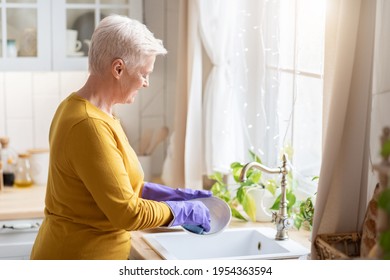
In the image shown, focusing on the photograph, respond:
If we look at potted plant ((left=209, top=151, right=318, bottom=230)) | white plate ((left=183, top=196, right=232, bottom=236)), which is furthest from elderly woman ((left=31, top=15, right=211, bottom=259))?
potted plant ((left=209, top=151, right=318, bottom=230))

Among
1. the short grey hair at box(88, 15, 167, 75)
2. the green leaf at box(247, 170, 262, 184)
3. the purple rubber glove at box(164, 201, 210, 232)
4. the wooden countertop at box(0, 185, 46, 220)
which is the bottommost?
the wooden countertop at box(0, 185, 46, 220)

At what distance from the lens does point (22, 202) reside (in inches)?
109

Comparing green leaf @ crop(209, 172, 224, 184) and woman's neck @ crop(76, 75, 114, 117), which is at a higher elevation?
woman's neck @ crop(76, 75, 114, 117)

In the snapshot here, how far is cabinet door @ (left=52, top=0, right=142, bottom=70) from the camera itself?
2962 millimetres

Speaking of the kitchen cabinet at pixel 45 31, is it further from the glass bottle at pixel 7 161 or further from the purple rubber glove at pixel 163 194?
the purple rubber glove at pixel 163 194

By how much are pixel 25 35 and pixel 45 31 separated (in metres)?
0.07

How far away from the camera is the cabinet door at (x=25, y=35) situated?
9.59ft

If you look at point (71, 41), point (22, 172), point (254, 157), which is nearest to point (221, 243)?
→ point (254, 157)

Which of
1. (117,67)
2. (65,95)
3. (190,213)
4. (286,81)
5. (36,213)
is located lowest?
(36,213)

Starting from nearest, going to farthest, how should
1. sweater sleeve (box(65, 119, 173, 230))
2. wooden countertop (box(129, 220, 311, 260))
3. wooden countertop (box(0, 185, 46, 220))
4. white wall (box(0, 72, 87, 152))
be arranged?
sweater sleeve (box(65, 119, 173, 230))
wooden countertop (box(129, 220, 311, 260))
wooden countertop (box(0, 185, 46, 220))
white wall (box(0, 72, 87, 152))

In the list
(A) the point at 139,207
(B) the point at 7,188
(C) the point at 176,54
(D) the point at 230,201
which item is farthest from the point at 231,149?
(A) the point at 139,207

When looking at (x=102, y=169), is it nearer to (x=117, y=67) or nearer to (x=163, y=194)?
(x=117, y=67)

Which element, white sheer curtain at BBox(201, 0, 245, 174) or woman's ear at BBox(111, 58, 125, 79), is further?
white sheer curtain at BBox(201, 0, 245, 174)

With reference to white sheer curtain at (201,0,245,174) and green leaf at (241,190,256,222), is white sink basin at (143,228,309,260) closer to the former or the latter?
green leaf at (241,190,256,222)
